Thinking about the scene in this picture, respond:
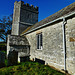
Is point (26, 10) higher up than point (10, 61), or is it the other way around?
point (26, 10)

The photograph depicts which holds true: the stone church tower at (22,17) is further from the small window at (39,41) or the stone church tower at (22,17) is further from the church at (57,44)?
the small window at (39,41)

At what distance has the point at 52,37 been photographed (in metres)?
6.51

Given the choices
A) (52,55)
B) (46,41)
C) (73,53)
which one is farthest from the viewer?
(46,41)

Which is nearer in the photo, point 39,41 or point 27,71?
point 27,71

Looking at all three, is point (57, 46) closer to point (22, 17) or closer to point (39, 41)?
point (39, 41)

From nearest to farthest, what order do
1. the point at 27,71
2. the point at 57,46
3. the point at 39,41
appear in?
the point at 27,71
the point at 57,46
the point at 39,41

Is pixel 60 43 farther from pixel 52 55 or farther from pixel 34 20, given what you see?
pixel 34 20

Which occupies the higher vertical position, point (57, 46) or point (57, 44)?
point (57, 44)

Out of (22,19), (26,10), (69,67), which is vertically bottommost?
(69,67)

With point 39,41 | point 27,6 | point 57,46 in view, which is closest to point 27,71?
point 57,46

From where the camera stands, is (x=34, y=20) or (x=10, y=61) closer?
(x=10, y=61)

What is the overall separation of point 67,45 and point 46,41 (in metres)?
2.38

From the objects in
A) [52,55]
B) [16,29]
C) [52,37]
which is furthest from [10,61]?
[16,29]

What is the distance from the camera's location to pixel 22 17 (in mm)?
16047
